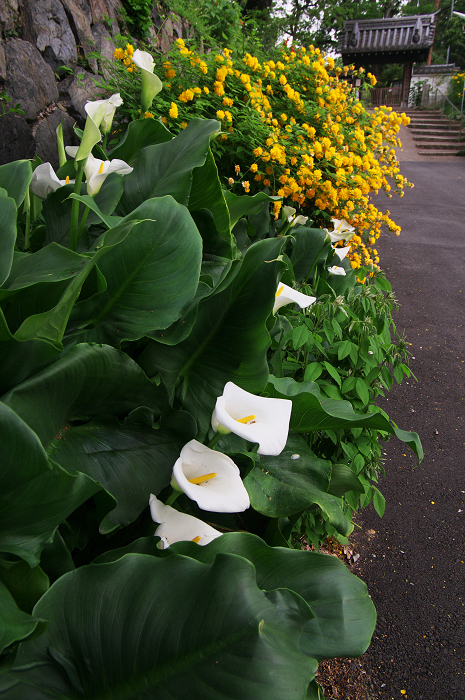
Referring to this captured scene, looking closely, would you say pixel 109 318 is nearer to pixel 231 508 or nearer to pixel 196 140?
pixel 231 508

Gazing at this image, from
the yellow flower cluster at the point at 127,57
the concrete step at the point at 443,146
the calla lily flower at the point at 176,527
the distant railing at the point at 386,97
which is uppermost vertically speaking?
the distant railing at the point at 386,97

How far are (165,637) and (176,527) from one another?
0.80 ft

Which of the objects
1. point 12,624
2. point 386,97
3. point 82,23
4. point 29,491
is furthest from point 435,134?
point 12,624

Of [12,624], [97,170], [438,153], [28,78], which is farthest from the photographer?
[438,153]

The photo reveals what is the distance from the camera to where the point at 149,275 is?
3.27 ft

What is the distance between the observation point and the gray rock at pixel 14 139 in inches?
101

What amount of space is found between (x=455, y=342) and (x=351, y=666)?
3.24 meters

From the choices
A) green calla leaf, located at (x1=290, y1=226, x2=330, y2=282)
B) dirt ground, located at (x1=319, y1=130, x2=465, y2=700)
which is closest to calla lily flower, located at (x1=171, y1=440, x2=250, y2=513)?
dirt ground, located at (x1=319, y1=130, x2=465, y2=700)

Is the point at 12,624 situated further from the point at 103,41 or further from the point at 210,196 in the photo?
the point at 103,41

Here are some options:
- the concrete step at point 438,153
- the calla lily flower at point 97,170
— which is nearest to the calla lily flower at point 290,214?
Result: the calla lily flower at point 97,170

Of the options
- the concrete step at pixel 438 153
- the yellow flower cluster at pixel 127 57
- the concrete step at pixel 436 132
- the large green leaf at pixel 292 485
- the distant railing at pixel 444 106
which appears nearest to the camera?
the large green leaf at pixel 292 485

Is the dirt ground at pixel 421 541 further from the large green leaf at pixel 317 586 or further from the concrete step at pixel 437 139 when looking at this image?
the concrete step at pixel 437 139

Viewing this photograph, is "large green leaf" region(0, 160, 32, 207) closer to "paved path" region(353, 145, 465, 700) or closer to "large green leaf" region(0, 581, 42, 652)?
"large green leaf" region(0, 581, 42, 652)

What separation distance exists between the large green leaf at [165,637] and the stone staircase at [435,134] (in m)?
15.8
